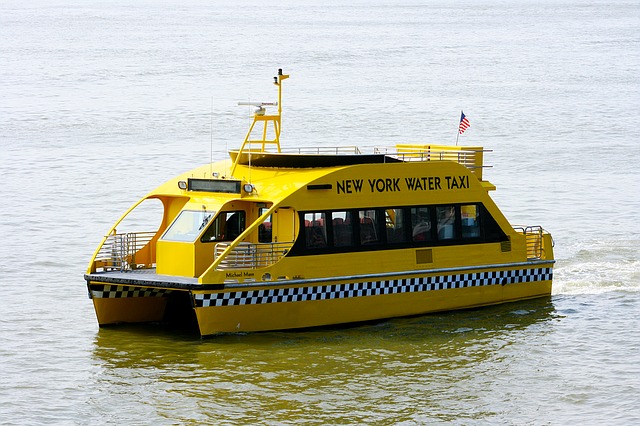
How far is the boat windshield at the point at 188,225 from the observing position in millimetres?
19359

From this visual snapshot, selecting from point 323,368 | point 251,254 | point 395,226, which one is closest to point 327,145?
point 395,226

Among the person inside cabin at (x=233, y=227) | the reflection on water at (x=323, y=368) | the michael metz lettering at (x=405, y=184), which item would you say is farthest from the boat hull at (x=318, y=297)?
the michael metz lettering at (x=405, y=184)

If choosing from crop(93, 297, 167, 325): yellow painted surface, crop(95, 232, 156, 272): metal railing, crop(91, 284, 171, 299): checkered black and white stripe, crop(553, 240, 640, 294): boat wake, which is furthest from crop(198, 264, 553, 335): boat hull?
crop(95, 232, 156, 272): metal railing

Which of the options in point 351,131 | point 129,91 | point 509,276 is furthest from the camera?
point 129,91

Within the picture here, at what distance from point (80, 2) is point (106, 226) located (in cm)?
11768

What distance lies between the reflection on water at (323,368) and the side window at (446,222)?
1.32m

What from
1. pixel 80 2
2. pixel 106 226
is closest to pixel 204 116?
pixel 106 226

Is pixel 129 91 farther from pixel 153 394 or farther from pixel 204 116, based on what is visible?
pixel 153 394

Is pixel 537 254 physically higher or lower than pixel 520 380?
higher

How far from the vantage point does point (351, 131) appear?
1791 inches

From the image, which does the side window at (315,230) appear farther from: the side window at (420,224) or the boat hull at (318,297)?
the side window at (420,224)

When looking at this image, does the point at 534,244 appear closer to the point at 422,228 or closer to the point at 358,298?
the point at 422,228

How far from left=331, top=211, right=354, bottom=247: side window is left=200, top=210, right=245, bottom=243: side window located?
1424 millimetres

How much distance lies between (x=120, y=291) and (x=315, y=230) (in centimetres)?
318
